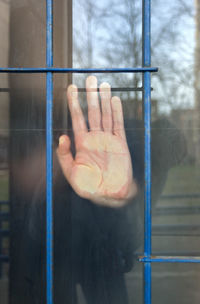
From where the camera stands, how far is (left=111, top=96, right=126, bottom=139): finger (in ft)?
7.70

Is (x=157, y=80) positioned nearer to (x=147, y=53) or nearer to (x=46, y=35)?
(x=147, y=53)

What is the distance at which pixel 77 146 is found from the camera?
237 cm

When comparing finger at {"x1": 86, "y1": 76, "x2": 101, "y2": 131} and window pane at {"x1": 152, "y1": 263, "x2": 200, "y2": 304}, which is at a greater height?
finger at {"x1": 86, "y1": 76, "x2": 101, "y2": 131}

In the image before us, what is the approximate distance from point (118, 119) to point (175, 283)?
4.54 feet

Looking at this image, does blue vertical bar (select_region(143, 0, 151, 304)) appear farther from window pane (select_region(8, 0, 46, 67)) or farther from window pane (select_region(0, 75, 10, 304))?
window pane (select_region(0, 75, 10, 304))

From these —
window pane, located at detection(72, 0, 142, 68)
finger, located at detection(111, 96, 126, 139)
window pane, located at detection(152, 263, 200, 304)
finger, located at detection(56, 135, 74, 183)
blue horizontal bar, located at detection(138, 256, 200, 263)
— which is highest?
window pane, located at detection(72, 0, 142, 68)

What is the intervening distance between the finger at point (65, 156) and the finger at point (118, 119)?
0.40m

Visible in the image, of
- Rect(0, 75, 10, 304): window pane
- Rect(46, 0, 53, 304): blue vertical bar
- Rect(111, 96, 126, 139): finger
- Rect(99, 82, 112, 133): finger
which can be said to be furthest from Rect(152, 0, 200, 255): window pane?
Rect(0, 75, 10, 304): window pane

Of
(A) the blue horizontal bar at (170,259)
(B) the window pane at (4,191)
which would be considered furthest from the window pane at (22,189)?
(A) the blue horizontal bar at (170,259)

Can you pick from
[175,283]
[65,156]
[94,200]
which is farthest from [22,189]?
[175,283]

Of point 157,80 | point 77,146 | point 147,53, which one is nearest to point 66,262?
point 77,146

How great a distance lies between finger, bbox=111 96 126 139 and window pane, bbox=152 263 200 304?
109 cm

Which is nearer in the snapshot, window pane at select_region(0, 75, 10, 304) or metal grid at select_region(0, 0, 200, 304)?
metal grid at select_region(0, 0, 200, 304)

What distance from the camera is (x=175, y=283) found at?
2350mm
